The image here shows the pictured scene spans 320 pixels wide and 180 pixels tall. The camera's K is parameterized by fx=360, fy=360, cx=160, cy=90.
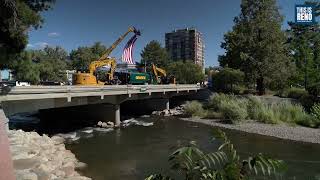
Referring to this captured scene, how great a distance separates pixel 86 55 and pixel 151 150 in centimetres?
8003

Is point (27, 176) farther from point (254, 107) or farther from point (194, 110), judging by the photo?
point (194, 110)

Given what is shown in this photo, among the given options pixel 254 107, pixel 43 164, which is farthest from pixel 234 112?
pixel 43 164

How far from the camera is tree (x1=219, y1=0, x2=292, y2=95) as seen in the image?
46312 millimetres

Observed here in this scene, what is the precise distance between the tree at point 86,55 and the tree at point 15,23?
75.5 m

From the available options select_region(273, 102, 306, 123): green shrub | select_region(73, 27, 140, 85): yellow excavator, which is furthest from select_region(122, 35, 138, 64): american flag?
select_region(273, 102, 306, 123): green shrub

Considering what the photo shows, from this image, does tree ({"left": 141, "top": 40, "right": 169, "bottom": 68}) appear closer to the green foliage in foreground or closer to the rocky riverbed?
the rocky riverbed

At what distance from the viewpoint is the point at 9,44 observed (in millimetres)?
21828

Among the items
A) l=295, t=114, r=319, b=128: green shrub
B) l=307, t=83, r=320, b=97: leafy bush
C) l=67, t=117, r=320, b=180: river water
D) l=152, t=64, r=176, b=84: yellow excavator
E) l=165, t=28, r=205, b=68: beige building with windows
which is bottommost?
l=67, t=117, r=320, b=180: river water

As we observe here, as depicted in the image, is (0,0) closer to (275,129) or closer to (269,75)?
(275,129)

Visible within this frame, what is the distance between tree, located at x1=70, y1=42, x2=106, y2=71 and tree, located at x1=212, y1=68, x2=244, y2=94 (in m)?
45.9

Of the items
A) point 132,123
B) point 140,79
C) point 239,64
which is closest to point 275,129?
point 132,123

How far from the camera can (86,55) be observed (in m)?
99.1

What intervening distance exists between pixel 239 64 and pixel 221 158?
161ft

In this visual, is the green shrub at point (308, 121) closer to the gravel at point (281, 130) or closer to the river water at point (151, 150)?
the gravel at point (281, 130)
